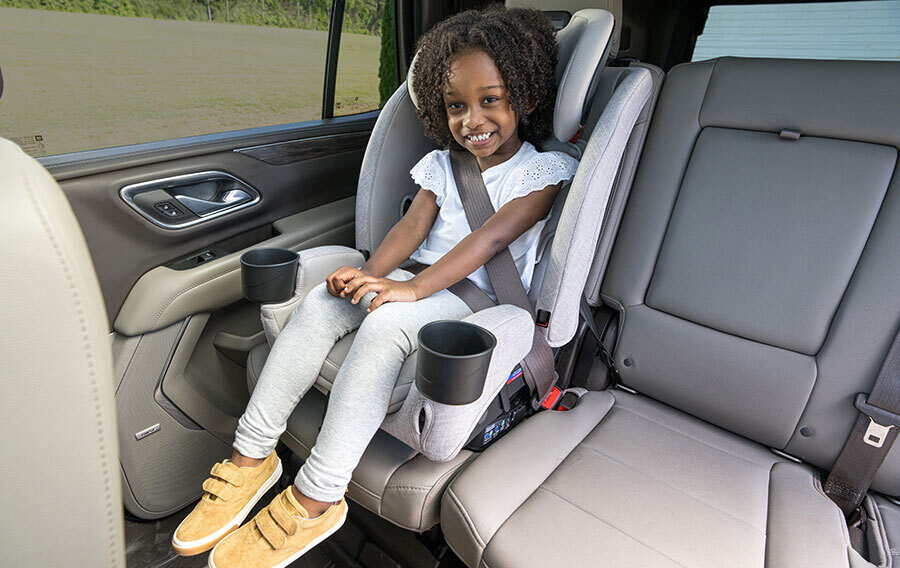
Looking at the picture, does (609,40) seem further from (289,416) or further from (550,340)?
(289,416)

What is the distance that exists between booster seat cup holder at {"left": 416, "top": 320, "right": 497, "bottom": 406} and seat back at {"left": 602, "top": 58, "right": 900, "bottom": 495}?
0.66 m

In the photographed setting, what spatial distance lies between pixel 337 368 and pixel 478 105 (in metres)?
0.70

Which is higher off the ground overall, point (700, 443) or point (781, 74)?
point (781, 74)

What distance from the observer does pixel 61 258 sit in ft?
1.63

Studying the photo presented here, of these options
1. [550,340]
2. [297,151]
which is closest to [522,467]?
[550,340]

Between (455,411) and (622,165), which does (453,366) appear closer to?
(455,411)

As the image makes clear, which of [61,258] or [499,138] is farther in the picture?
[499,138]

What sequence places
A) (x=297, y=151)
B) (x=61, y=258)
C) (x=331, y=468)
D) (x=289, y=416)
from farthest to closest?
(x=297, y=151) → (x=289, y=416) → (x=331, y=468) → (x=61, y=258)

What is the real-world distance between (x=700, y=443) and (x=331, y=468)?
0.81 m

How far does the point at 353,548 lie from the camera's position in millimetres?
1389

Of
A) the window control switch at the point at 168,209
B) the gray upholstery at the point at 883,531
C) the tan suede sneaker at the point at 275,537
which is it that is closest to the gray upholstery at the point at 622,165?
the gray upholstery at the point at 883,531

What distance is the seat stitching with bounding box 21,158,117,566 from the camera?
19.2 inches

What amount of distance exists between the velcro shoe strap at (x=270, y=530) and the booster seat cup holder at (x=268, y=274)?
435 millimetres

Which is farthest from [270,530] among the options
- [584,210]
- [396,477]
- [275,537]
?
[584,210]
